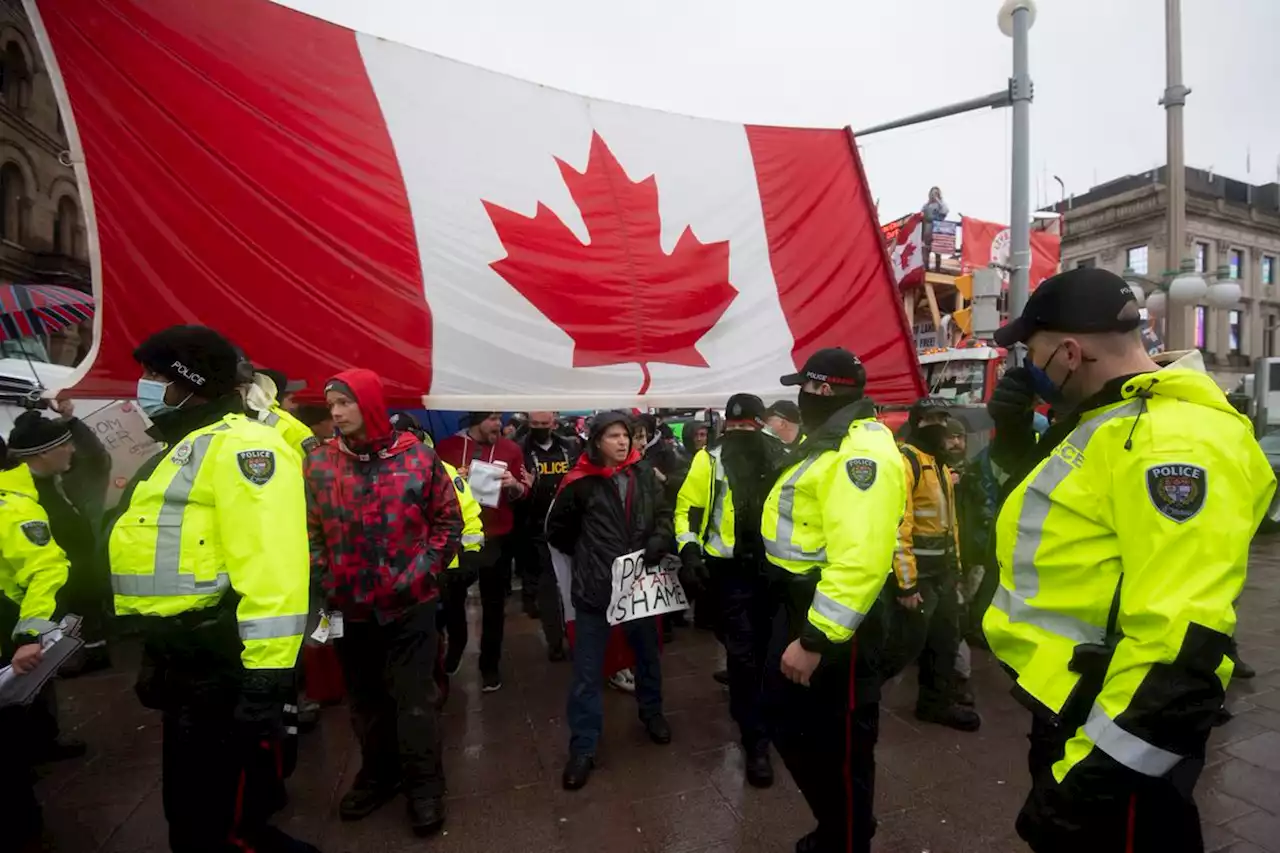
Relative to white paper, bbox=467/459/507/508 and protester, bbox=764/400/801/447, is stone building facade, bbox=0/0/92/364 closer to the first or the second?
white paper, bbox=467/459/507/508

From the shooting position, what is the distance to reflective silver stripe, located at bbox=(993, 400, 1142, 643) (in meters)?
1.61

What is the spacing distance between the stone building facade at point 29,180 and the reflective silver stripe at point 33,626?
57.8 ft

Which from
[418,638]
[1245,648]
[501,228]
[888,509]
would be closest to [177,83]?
[501,228]

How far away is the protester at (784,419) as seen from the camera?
5.48 m

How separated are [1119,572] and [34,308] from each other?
8.29m

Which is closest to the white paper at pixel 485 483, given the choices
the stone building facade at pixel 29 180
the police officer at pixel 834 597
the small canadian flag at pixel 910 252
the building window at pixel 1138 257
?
the police officer at pixel 834 597

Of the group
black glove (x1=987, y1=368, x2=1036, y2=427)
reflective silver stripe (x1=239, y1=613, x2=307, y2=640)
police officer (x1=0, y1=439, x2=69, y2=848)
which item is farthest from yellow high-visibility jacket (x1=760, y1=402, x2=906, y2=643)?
police officer (x1=0, y1=439, x2=69, y2=848)

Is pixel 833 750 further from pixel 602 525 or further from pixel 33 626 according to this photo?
pixel 33 626

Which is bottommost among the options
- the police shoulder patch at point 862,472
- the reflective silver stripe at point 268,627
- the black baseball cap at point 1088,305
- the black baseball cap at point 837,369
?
the reflective silver stripe at point 268,627

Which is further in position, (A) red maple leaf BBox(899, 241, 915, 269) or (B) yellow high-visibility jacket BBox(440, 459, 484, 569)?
(A) red maple leaf BBox(899, 241, 915, 269)

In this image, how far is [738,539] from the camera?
387 centimetres

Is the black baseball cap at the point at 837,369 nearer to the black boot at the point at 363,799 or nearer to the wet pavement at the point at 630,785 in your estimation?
the wet pavement at the point at 630,785

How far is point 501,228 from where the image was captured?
3.79m

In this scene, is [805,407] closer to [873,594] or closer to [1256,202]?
[873,594]
